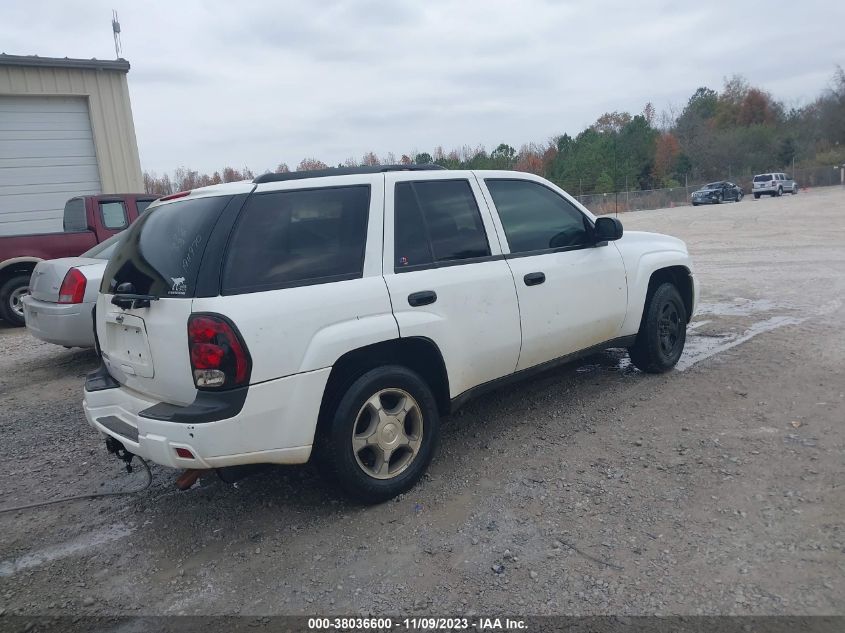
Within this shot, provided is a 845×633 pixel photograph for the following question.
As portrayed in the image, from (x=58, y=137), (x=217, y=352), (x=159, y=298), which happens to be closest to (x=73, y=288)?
(x=159, y=298)

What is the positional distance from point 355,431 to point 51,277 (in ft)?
15.5

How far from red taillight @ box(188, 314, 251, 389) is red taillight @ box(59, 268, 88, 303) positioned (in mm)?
4126

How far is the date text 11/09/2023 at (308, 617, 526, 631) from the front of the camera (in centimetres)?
268

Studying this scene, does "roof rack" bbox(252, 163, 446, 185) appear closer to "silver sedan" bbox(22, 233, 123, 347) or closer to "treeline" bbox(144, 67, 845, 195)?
"silver sedan" bbox(22, 233, 123, 347)

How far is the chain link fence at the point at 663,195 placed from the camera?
40025 mm

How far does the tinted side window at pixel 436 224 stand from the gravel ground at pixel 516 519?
1.37 meters

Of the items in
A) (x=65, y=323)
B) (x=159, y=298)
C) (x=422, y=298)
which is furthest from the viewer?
(x=65, y=323)

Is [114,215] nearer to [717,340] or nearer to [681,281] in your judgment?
[681,281]

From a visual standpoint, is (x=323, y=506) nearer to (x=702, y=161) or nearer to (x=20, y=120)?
(x=20, y=120)

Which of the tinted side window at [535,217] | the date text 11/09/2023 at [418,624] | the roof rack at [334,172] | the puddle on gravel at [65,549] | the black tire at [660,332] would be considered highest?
the roof rack at [334,172]

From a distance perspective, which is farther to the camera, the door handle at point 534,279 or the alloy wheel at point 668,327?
the alloy wheel at point 668,327

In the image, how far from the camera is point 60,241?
9.62m

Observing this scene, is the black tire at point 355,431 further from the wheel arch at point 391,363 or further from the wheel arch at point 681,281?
the wheel arch at point 681,281

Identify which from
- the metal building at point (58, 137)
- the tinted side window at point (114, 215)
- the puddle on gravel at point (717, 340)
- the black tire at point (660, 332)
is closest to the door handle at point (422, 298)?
the black tire at point (660, 332)
